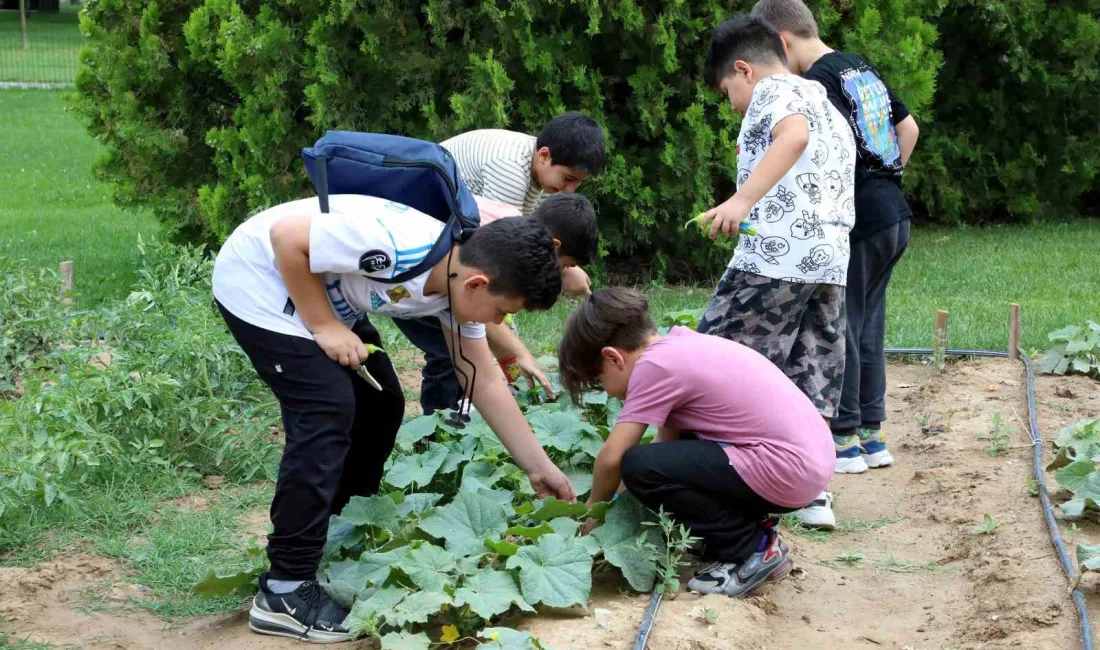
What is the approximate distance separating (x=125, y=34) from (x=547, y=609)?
6383mm

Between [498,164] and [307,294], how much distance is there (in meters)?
1.53

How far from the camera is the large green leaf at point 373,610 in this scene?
10.0 feet

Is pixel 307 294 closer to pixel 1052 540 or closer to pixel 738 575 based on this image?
pixel 738 575

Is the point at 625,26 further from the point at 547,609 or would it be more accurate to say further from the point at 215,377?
the point at 547,609

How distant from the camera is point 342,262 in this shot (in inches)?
117

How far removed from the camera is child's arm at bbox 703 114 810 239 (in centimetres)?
370

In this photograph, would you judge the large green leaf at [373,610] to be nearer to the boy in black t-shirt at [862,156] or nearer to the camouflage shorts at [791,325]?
the camouflage shorts at [791,325]

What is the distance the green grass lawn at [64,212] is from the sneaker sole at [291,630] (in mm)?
3813

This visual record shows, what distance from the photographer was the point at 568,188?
4.58 meters

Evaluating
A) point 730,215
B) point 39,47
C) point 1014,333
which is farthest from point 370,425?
point 39,47

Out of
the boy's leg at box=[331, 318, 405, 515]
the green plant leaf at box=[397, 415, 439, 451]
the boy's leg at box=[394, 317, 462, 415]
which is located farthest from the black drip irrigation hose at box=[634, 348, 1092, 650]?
the boy's leg at box=[394, 317, 462, 415]

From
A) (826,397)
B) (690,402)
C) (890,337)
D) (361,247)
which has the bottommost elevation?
(890,337)

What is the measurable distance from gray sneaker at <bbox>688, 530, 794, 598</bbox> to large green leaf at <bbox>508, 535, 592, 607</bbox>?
353 millimetres

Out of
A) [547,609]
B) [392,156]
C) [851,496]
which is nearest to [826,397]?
[851,496]
